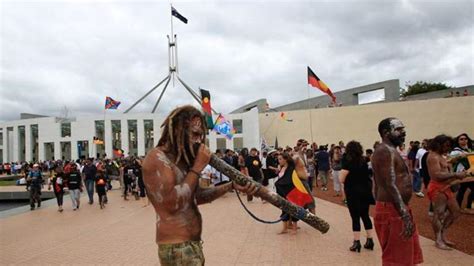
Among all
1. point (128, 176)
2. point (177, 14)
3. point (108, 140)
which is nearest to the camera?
point (128, 176)

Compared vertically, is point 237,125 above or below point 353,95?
below

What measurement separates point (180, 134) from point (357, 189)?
431 cm

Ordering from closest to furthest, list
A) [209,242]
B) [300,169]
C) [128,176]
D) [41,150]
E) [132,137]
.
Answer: [209,242] < [300,169] < [128,176] < [41,150] < [132,137]

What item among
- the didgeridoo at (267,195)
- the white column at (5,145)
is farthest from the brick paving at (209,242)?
the white column at (5,145)

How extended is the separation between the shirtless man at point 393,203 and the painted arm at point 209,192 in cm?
178

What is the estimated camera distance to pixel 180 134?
223 cm

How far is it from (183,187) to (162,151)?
0.85 feet

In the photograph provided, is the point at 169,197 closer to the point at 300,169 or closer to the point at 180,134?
the point at 180,134

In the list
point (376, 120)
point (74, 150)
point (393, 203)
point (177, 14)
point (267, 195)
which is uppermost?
point (177, 14)

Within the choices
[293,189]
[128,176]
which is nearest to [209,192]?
[293,189]

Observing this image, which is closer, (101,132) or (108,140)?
(108,140)

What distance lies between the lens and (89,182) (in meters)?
14.6

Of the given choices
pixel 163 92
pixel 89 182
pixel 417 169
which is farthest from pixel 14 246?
pixel 163 92

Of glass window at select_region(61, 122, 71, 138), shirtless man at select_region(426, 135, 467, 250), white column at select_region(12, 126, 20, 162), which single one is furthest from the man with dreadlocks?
white column at select_region(12, 126, 20, 162)
